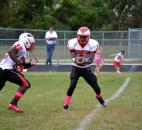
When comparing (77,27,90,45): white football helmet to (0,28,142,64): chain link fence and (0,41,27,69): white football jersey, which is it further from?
(0,28,142,64): chain link fence

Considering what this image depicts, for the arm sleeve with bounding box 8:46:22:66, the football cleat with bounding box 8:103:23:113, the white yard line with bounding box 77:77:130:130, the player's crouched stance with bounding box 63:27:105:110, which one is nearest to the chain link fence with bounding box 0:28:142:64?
the white yard line with bounding box 77:77:130:130

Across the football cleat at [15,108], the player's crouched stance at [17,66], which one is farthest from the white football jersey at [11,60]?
the football cleat at [15,108]

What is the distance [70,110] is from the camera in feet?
38.9

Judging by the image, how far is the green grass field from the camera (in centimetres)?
988

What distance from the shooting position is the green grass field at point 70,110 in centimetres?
988

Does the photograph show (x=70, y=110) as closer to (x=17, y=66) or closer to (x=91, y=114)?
(x=91, y=114)

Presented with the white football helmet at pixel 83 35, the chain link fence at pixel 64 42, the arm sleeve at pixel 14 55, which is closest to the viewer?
the arm sleeve at pixel 14 55

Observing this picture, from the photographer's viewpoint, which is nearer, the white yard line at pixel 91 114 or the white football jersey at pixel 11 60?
the white yard line at pixel 91 114

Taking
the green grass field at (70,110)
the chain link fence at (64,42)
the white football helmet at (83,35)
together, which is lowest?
the chain link fence at (64,42)

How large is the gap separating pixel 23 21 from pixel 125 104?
128 ft

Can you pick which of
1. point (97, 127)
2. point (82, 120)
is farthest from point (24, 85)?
point (97, 127)

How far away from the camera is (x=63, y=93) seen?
1577 cm

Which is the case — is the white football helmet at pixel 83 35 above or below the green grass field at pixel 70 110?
above

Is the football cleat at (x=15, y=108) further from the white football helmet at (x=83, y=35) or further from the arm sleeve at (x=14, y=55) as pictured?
the white football helmet at (x=83, y=35)
